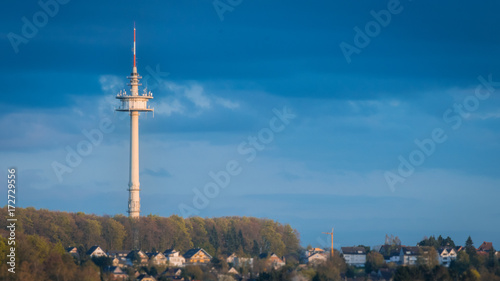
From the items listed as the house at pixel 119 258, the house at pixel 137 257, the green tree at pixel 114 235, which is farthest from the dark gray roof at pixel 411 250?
the green tree at pixel 114 235

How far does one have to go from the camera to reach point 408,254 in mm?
95188

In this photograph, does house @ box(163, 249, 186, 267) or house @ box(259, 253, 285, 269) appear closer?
house @ box(259, 253, 285, 269)

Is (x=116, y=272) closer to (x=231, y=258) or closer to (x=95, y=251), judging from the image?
(x=95, y=251)

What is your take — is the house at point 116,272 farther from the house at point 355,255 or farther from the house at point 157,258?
the house at point 355,255

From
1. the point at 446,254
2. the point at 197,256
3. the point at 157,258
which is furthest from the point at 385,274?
the point at 446,254

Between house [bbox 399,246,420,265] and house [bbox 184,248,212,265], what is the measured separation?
16431 mm

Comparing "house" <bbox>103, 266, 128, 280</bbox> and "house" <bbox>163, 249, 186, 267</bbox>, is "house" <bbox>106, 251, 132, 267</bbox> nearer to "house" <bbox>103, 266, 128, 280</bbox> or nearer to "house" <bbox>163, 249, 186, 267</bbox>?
"house" <bbox>163, 249, 186, 267</bbox>

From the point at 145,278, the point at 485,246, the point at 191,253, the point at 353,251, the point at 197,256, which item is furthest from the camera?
the point at 485,246

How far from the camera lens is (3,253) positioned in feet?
214

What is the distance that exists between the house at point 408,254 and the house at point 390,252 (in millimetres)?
554

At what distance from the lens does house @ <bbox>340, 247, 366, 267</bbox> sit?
96.1 meters

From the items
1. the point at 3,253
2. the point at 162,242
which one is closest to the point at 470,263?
the point at 162,242

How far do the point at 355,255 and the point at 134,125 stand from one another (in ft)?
75.2

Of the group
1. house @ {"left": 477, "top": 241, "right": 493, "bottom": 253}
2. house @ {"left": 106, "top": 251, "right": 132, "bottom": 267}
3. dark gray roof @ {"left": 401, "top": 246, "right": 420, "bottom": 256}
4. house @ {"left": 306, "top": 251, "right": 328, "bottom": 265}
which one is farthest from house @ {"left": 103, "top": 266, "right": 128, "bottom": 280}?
house @ {"left": 477, "top": 241, "right": 493, "bottom": 253}
